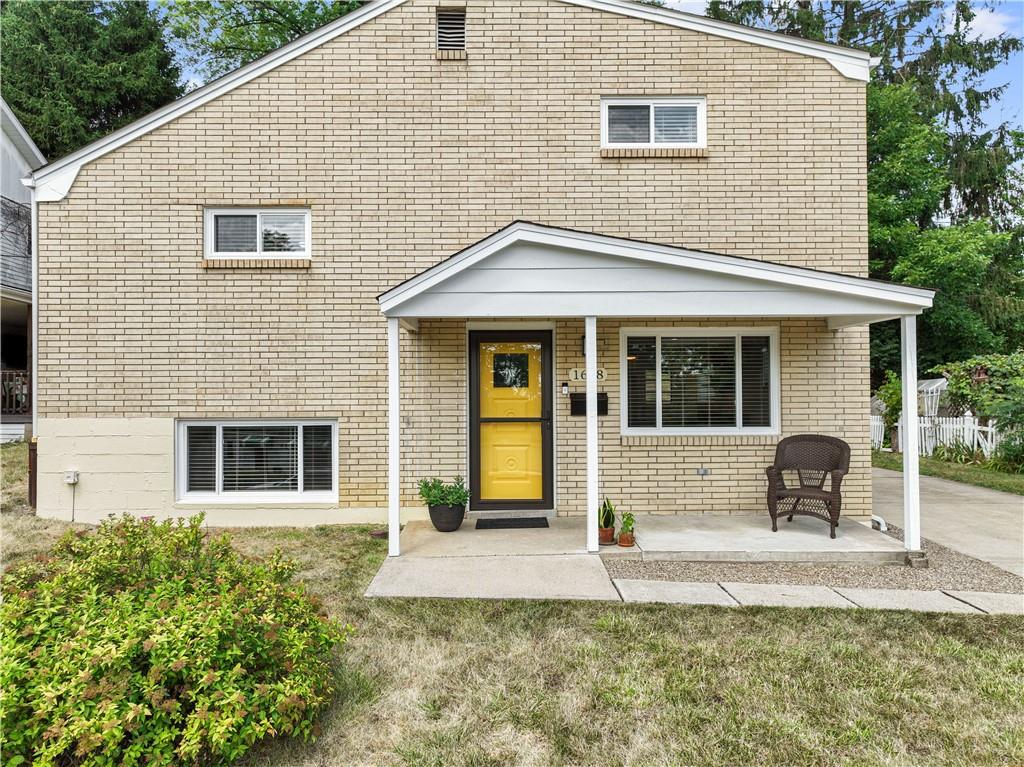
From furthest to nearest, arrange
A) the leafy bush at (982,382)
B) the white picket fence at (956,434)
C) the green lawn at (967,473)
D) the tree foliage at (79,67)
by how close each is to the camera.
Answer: the tree foliage at (79,67), the white picket fence at (956,434), the leafy bush at (982,382), the green lawn at (967,473)

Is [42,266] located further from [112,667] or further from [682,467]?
[682,467]

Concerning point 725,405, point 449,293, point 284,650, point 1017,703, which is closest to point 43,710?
point 284,650

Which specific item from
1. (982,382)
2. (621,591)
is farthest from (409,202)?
(982,382)

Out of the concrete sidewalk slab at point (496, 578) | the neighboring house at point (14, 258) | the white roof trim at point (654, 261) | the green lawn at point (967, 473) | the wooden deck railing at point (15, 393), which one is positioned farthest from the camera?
the wooden deck railing at point (15, 393)

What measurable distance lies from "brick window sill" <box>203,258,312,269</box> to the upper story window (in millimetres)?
137

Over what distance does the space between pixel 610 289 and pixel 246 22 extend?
15.6 m

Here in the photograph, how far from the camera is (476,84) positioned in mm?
6984

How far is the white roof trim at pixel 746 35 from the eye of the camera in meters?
6.88

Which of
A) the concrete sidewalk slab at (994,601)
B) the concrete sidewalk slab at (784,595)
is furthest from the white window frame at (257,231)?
the concrete sidewalk slab at (994,601)

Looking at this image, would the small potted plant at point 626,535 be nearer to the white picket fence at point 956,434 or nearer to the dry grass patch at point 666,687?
the dry grass patch at point 666,687

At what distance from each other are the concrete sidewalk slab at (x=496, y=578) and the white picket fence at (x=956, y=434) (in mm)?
9236

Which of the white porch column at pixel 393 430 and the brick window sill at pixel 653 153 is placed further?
the brick window sill at pixel 653 153

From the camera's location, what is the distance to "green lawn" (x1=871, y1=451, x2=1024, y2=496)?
946 cm

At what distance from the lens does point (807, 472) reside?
660 centimetres
